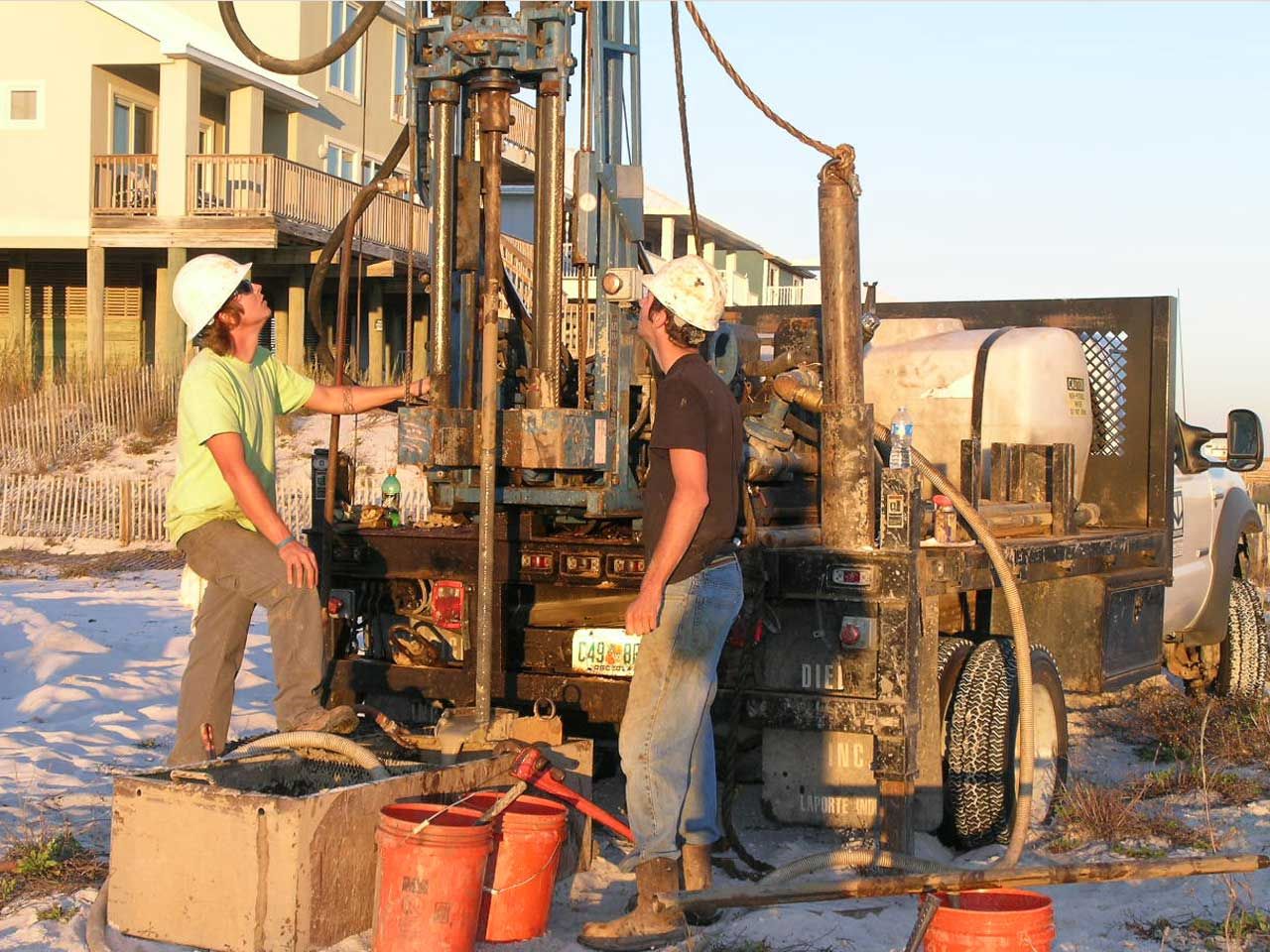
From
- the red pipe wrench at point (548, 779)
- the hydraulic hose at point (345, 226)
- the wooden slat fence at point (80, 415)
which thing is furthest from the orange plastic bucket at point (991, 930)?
the wooden slat fence at point (80, 415)

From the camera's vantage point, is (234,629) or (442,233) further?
(442,233)

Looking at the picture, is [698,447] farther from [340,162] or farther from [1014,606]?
[340,162]

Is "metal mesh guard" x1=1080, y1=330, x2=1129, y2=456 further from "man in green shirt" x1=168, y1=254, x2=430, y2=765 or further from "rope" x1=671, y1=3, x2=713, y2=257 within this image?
"man in green shirt" x1=168, y1=254, x2=430, y2=765

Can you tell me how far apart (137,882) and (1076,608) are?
5.16 m

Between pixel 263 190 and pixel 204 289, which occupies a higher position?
pixel 263 190

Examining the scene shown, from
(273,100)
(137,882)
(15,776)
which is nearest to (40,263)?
(273,100)

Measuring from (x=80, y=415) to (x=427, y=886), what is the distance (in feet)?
78.6

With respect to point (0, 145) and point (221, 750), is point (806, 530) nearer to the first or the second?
point (221, 750)

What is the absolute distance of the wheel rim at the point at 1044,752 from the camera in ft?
24.3

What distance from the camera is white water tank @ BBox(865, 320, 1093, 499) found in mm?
8781

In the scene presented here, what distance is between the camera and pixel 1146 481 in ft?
30.7

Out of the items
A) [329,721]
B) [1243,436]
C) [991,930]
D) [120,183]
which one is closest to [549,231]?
[329,721]

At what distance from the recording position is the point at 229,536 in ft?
20.0

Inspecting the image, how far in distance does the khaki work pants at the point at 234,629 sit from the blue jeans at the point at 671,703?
132cm
